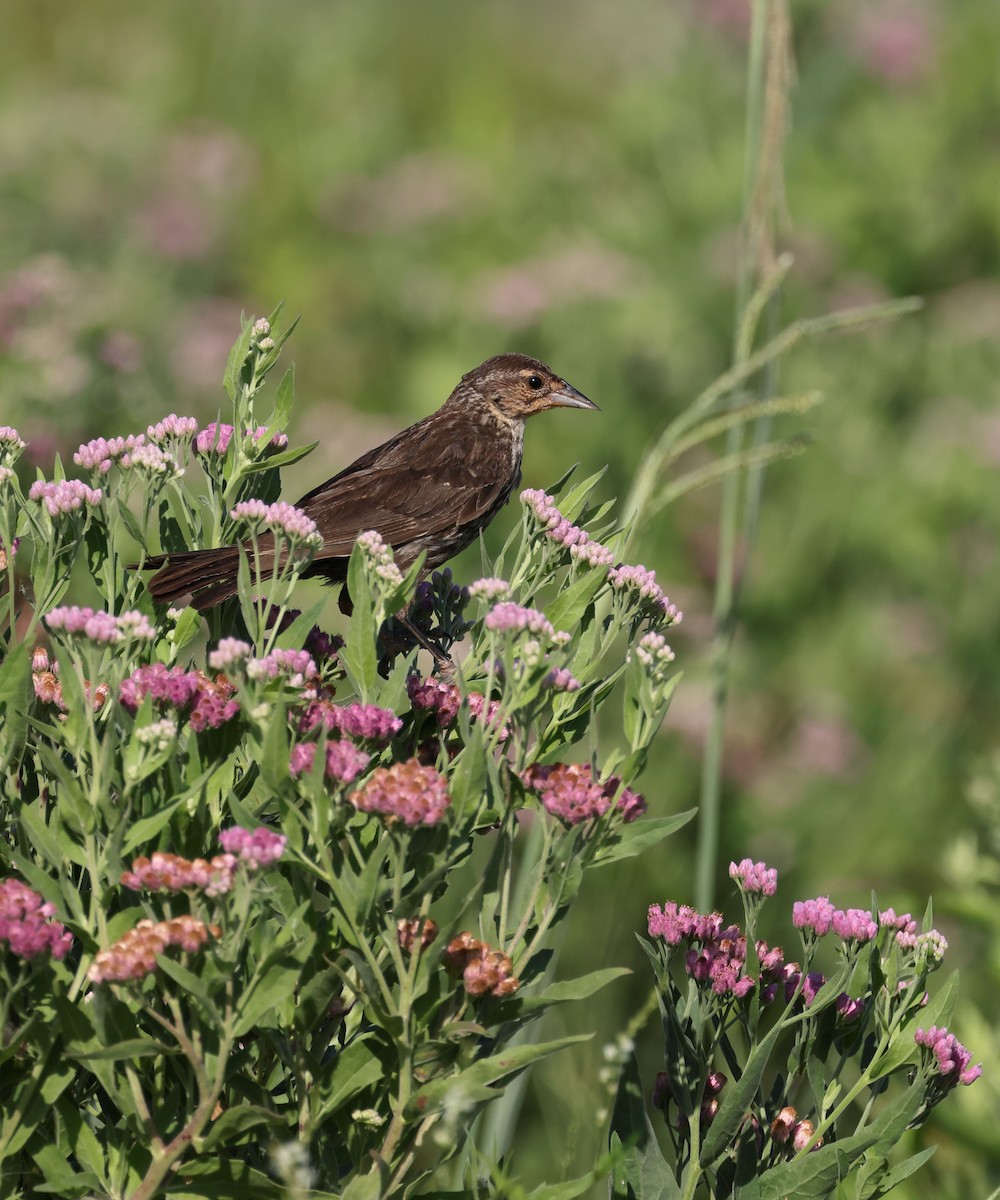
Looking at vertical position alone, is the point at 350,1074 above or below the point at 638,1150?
above

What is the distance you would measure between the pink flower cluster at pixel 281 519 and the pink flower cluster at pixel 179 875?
53 cm

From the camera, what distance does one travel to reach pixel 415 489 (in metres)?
4.18

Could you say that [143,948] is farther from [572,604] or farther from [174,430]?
[174,430]

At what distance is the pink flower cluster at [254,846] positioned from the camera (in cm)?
175

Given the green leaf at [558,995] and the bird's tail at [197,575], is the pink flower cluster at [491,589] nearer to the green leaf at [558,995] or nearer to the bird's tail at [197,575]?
the bird's tail at [197,575]

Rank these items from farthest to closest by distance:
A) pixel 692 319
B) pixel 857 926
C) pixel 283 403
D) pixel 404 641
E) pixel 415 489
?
1. pixel 692 319
2. pixel 415 489
3. pixel 404 641
4. pixel 283 403
5. pixel 857 926

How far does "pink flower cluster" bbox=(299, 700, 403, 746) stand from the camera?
2.00 meters

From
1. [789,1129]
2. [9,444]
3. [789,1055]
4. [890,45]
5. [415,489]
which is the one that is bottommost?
[789,1129]

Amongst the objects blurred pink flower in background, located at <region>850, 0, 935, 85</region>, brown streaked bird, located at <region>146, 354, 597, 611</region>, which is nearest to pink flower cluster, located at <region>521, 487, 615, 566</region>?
brown streaked bird, located at <region>146, 354, 597, 611</region>

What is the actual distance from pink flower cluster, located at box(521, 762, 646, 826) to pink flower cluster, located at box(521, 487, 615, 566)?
0.39 m

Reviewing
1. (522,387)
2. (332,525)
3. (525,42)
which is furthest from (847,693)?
(525,42)

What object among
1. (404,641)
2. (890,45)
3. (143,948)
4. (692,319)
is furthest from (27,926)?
(890,45)

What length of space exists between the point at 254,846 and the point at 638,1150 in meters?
0.74

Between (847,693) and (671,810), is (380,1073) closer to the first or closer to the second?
(671,810)
